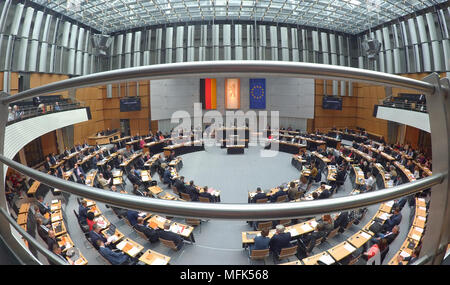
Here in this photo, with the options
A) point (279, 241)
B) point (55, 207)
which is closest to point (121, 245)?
point (55, 207)

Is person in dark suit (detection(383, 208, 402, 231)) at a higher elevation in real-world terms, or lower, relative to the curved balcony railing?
lower

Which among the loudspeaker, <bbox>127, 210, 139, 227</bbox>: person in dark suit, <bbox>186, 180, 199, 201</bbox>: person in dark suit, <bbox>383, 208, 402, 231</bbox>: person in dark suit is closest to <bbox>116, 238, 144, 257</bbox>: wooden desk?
<bbox>127, 210, 139, 227</bbox>: person in dark suit

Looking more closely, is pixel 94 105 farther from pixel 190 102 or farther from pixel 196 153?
pixel 196 153

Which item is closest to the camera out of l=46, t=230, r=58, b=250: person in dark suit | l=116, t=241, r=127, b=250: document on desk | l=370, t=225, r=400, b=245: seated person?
l=46, t=230, r=58, b=250: person in dark suit

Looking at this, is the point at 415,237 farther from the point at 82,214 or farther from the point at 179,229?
the point at 82,214

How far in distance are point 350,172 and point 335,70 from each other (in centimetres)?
1343

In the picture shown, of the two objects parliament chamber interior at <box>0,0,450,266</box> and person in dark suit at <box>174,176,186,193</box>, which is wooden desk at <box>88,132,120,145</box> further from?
person in dark suit at <box>174,176,186,193</box>

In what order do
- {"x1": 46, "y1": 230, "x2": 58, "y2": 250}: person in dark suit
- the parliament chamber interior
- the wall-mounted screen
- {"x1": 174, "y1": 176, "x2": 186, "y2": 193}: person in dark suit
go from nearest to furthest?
the parliament chamber interior
{"x1": 46, "y1": 230, "x2": 58, "y2": 250}: person in dark suit
{"x1": 174, "y1": 176, "x2": 186, "y2": 193}: person in dark suit
the wall-mounted screen

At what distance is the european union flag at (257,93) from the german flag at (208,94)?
3805mm

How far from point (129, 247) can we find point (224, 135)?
13978mm

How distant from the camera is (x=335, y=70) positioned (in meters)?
0.58

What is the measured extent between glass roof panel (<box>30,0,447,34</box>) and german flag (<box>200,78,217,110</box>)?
19.9 feet

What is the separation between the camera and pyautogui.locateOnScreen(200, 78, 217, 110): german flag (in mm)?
23188

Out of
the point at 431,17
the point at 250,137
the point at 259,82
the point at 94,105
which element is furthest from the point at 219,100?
the point at 431,17
